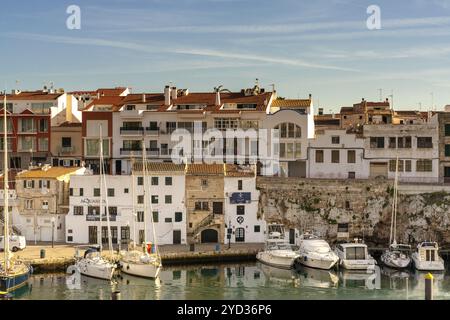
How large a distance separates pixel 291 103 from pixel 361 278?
23372 millimetres

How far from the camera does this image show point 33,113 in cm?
6269

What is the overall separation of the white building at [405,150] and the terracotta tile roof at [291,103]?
7.01 meters

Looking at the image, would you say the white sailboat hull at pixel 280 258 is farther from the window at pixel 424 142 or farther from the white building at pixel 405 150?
the window at pixel 424 142

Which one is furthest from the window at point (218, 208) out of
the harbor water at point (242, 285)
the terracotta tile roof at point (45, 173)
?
the terracotta tile roof at point (45, 173)

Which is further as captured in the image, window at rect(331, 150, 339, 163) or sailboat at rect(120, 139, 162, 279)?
window at rect(331, 150, 339, 163)

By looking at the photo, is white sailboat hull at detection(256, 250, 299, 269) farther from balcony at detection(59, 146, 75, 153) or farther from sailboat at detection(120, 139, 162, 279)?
balcony at detection(59, 146, 75, 153)

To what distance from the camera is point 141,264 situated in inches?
1622

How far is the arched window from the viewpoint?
56625 millimetres

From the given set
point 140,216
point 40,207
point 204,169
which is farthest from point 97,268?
point 204,169

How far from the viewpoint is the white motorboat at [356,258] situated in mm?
43906

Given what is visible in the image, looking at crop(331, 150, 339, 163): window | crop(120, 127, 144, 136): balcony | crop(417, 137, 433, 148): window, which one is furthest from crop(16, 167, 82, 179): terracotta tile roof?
crop(417, 137, 433, 148): window

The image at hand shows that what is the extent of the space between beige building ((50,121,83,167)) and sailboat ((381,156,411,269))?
28.5 metres

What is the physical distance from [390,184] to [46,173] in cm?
2589

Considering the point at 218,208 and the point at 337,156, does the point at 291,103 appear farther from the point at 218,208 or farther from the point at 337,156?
the point at 218,208
